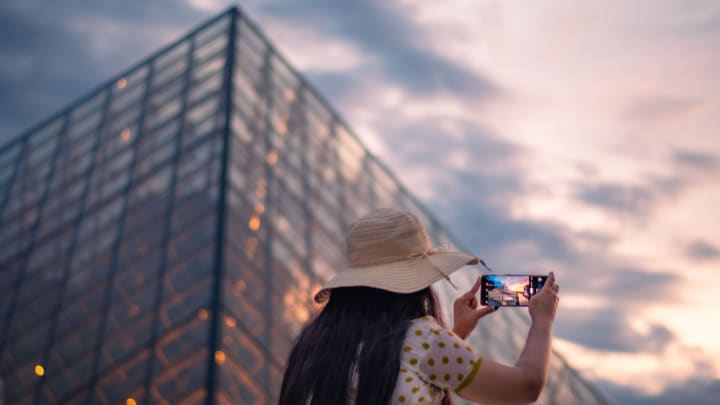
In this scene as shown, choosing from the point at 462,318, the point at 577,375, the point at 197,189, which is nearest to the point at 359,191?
the point at 197,189

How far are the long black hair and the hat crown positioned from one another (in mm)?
99

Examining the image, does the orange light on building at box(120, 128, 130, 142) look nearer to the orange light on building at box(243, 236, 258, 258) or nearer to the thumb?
the orange light on building at box(243, 236, 258, 258)

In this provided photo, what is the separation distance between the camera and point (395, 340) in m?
2.15

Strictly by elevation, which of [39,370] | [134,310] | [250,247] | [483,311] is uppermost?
[250,247]

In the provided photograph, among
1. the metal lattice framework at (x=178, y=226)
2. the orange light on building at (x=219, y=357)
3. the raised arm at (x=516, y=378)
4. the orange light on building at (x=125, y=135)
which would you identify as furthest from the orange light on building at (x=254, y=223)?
the raised arm at (x=516, y=378)

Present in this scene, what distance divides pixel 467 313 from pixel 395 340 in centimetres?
53

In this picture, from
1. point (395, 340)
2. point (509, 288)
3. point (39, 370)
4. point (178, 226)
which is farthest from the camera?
point (178, 226)

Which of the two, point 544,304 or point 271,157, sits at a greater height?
point 271,157

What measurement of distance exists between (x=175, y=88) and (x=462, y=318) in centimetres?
1437

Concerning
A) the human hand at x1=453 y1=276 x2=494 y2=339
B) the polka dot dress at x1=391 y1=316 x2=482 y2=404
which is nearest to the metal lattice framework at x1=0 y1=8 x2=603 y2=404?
the human hand at x1=453 y1=276 x2=494 y2=339

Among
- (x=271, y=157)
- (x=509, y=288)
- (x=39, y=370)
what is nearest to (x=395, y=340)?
(x=509, y=288)

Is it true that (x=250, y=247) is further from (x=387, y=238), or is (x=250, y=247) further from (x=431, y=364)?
(x=431, y=364)

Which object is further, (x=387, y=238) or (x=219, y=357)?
(x=219, y=357)

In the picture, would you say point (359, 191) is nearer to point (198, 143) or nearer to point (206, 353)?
point (198, 143)
